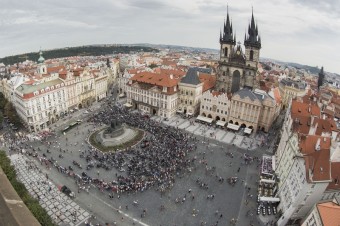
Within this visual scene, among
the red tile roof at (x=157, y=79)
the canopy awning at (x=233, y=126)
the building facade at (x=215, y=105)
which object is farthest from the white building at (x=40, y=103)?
the canopy awning at (x=233, y=126)

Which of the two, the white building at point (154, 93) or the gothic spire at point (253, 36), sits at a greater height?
the gothic spire at point (253, 36)

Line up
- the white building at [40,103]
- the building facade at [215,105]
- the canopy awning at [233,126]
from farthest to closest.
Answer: the building facade at [215,105], the canopy awning at [233,126], the white building at [40,103]

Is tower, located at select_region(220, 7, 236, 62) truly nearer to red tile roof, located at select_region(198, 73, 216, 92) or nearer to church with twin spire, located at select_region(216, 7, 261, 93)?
church with twin spire, located at select_region(216, 7, 261, 93)

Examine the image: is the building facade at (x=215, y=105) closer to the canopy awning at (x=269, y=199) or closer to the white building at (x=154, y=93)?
the white building at (x=154, y=93)

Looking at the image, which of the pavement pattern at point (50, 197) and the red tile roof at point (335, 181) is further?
the pavement pattern at point (50, 197)

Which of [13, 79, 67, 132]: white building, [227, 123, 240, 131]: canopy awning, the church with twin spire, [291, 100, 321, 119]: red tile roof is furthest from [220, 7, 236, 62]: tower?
[13, 79, 67, 132]: white building

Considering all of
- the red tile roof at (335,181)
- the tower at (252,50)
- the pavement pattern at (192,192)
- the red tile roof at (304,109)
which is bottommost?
the pavement pattern at (192,192)

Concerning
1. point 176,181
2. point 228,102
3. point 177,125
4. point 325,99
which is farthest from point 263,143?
point 325,99
